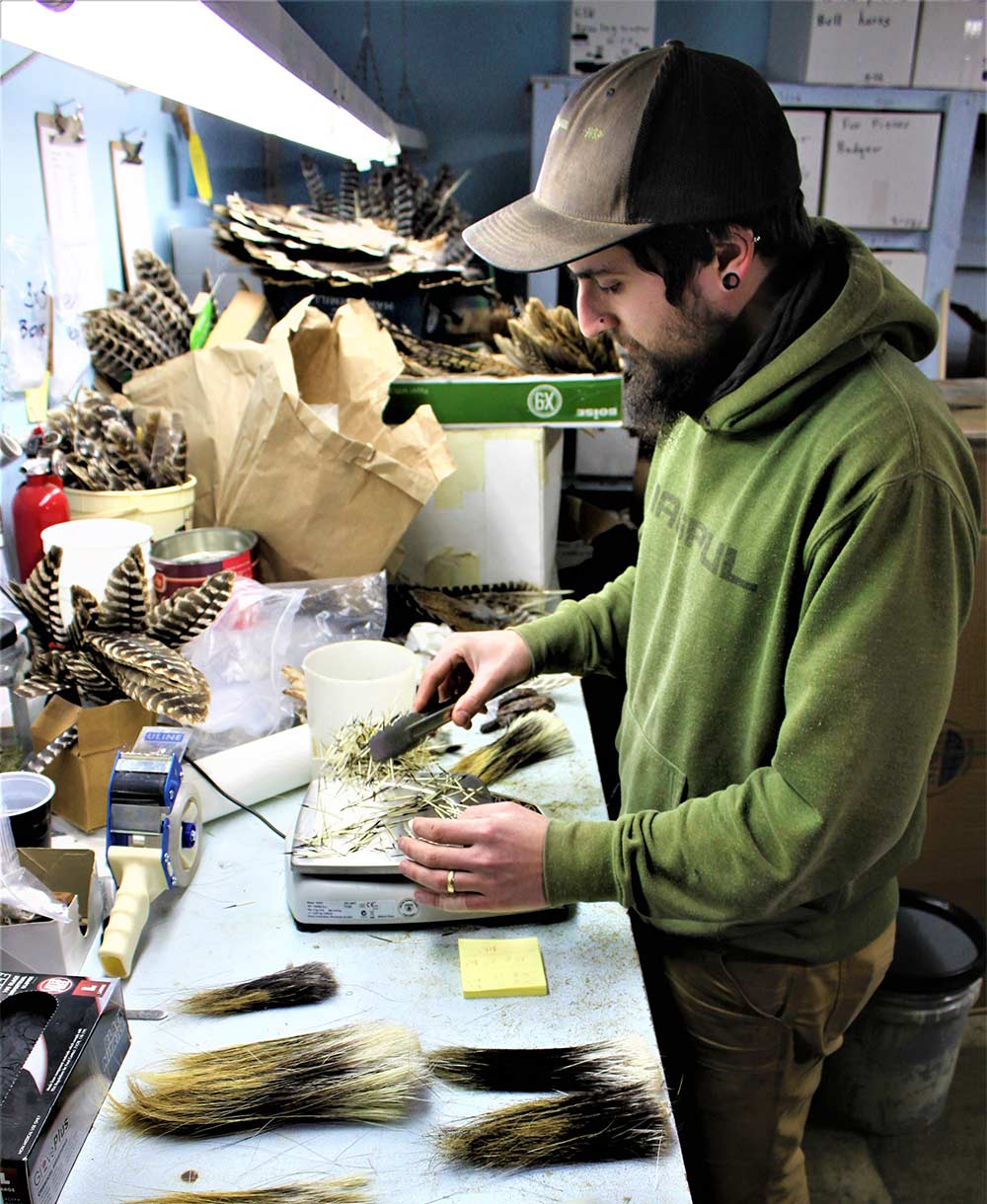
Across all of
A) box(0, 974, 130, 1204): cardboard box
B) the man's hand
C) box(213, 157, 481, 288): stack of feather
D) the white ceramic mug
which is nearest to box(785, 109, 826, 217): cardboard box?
box(213, 157, 481, 288): stack of feather

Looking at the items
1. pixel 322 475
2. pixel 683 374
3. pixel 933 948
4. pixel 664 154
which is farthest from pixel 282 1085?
pixel 933 948

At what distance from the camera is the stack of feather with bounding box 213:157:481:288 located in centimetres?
232

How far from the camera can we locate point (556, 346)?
2.31m

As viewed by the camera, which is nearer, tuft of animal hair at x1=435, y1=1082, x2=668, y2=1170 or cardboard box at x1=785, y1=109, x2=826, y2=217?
tuft of animal hair at x1=435, y1=1082, x2=668, y2=1170

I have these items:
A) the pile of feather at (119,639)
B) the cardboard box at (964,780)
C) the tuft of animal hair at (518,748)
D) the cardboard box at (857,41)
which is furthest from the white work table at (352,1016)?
the cardboard box at (857,41)

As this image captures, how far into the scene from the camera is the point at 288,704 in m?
1.61

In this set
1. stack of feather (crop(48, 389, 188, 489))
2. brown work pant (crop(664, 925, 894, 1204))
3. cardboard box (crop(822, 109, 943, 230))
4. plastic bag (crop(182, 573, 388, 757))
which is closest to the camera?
brown work pant (crop(664, 925, 894, 1204))

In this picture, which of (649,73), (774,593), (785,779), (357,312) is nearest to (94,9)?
(649,73)

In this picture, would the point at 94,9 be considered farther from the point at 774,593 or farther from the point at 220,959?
the point at 220,959

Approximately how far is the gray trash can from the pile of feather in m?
1.59

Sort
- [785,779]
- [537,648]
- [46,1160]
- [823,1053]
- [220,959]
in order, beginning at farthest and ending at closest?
[537,648] → [823,1053] → [220,959] → [785,779] → [46,1160]

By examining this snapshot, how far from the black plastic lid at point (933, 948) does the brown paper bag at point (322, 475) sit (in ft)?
Result: 4.48

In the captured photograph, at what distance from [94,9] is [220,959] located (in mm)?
995

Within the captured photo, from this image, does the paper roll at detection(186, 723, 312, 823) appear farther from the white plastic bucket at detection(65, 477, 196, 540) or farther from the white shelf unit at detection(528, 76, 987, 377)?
the white shelf unit at detection(528, 76, 987, 377)
